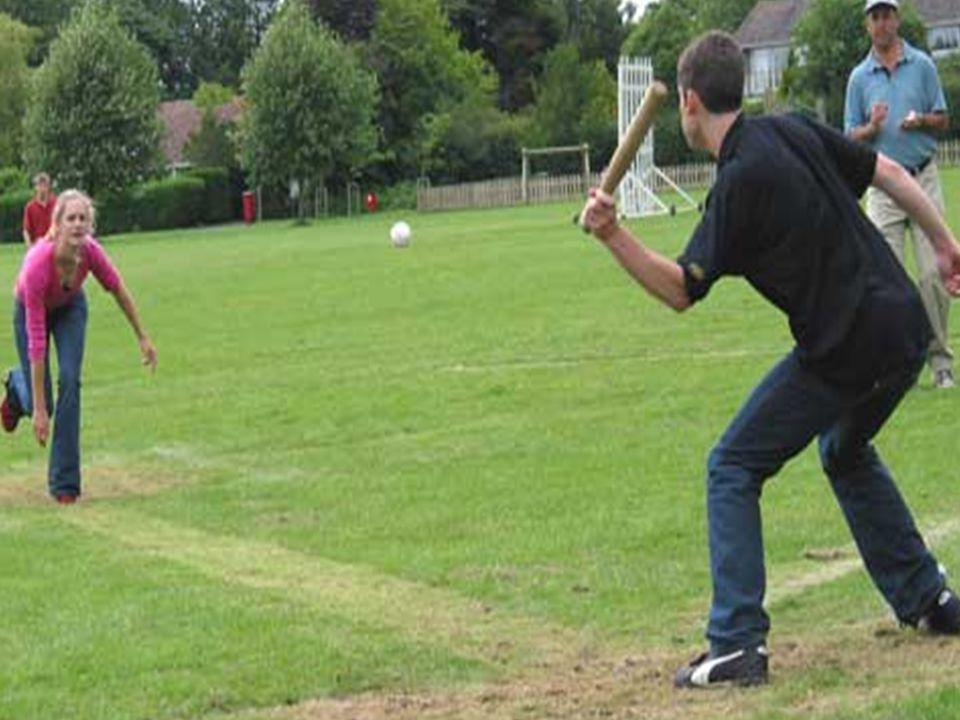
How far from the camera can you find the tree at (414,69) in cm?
9944

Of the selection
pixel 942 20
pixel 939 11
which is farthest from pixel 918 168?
pixel 939 11

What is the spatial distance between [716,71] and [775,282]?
0.75 metres

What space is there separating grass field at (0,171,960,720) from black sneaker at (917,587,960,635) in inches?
5.0

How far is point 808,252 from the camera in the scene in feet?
22.6

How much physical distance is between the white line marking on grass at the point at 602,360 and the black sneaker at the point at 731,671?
35.7 feet

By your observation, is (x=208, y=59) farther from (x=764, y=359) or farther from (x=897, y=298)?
(x=897, y=298)

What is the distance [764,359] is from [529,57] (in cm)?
10624

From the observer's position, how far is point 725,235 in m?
6.84

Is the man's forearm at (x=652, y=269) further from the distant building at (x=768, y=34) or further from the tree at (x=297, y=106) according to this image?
the distant building at (x=768, y=34)

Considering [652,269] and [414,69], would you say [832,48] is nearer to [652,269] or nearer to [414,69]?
[414,69]

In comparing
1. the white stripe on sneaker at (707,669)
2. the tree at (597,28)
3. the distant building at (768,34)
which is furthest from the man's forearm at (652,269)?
the tree at (597,28)

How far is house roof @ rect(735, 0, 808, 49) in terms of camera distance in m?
126

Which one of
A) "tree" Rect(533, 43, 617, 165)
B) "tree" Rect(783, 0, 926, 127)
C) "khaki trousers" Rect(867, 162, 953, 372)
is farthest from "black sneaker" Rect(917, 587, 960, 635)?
"tree" Rect(533, 43, 617, 165)

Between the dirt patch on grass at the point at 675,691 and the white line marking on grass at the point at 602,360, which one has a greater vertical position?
the dirt patch on grass at the point at 675,691
